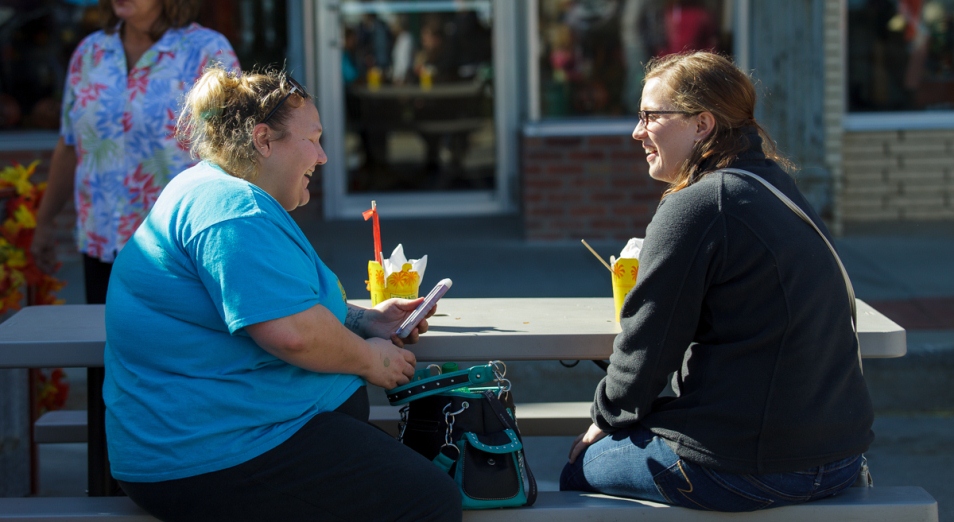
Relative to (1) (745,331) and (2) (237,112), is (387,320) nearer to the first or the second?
(2) (237,112)

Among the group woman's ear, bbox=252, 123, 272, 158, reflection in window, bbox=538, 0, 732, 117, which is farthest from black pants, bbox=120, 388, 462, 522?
reflection in window, bbox=538, 0, 732, 117

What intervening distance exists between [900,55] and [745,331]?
648 centimetres

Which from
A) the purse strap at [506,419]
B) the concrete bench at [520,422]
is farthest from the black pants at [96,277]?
the purse strap at [506,419]

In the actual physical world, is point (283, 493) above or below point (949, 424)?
above

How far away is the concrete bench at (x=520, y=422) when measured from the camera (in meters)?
3.49

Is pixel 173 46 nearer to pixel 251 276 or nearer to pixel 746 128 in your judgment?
pixel 251 276

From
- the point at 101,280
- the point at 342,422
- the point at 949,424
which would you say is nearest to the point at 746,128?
the point at 342,422

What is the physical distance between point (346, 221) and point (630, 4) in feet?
8.71

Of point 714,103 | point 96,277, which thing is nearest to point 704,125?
point 714,103

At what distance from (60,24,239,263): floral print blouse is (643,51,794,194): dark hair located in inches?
66.8

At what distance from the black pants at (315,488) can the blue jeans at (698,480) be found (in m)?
0.43

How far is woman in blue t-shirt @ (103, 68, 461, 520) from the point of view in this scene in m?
2.19

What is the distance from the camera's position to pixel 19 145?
24.4 feet

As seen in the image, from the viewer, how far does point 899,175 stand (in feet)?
25.9
